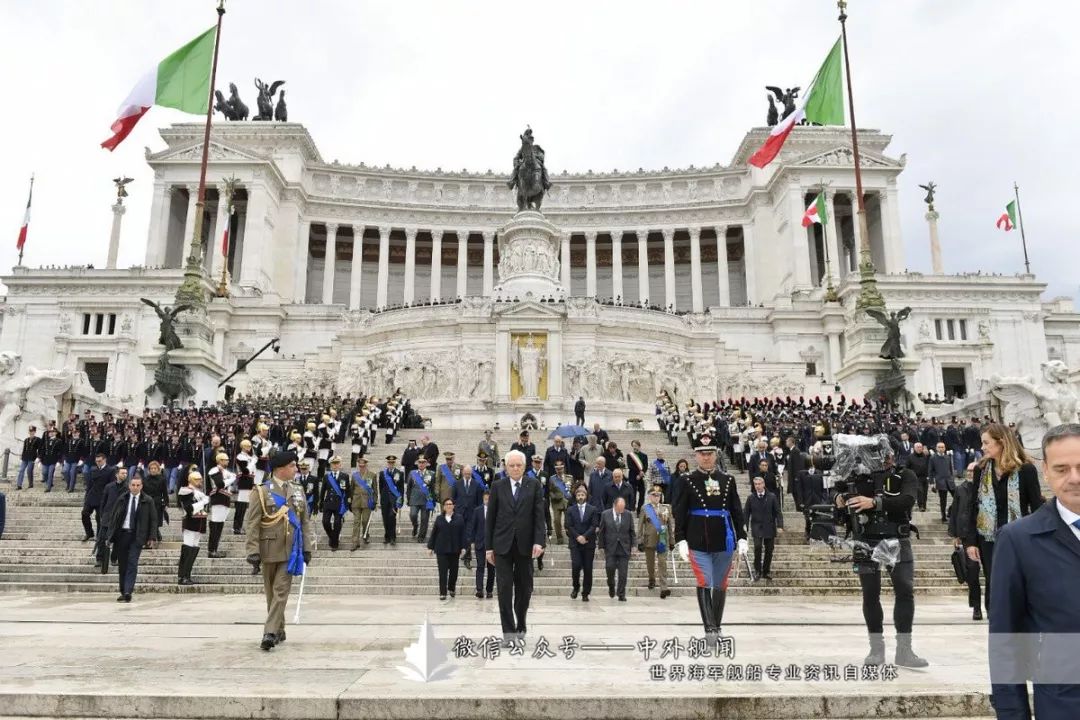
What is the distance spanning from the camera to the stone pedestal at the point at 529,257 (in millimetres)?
44125

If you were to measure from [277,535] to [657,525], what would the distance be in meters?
7.23

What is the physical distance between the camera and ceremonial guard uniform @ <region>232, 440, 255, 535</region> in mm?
16297

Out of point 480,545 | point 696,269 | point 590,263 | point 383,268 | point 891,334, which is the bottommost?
point 480,545

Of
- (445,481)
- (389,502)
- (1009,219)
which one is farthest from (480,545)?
(1009,219)

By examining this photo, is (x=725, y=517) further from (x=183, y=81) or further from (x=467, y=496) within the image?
(x=183, y=81)

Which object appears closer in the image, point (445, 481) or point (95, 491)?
point (95, 491)

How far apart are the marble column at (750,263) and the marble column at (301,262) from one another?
43135mm

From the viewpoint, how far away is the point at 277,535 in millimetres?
8039

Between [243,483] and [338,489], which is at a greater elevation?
[243,483]

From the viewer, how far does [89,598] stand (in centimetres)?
1236

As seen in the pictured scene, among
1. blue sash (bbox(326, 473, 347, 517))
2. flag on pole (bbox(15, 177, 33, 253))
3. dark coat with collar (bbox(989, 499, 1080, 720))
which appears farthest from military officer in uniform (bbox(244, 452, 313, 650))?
flag on pole (bbox(15, 177, 33, 253))

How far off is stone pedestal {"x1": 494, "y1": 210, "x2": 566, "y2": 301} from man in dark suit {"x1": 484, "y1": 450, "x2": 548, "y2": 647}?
35477mm

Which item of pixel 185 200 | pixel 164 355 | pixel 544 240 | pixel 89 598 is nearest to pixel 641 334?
pixel 544 240

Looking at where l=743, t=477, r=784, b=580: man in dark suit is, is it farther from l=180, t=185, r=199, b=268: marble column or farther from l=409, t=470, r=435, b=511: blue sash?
l=180, t=185, r=199, b=268: marble column
